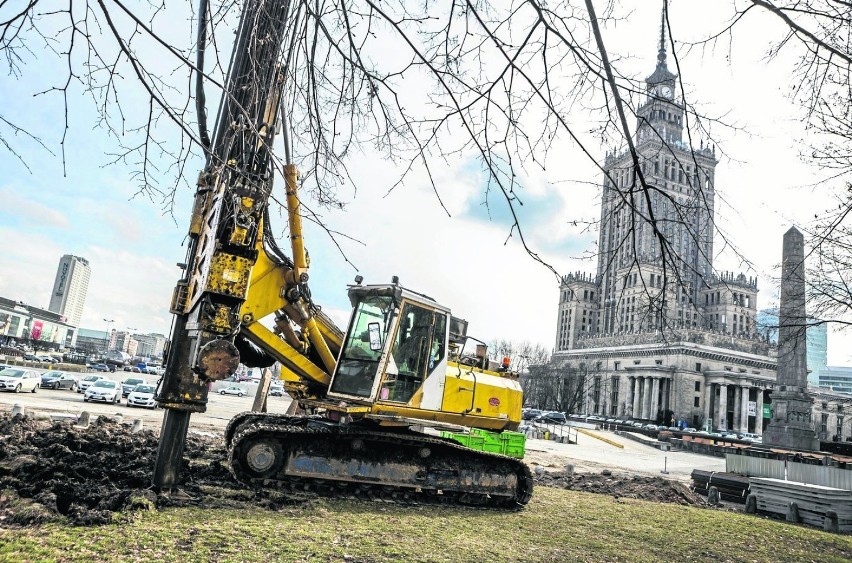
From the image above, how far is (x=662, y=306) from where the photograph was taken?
452cm

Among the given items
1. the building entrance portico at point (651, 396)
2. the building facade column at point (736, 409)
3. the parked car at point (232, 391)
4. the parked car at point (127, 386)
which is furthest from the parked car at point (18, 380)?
the building facade column at point (736, 409)

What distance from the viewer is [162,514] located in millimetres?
5836

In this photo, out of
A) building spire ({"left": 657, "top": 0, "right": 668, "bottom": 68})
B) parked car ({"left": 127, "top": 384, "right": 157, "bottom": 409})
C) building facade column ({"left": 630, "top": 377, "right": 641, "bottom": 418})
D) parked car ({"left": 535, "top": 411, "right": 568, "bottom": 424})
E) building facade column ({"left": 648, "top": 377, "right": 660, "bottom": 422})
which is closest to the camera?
building spire ({"left": 657, "top": 0, "right": 668, "bottom": 68})

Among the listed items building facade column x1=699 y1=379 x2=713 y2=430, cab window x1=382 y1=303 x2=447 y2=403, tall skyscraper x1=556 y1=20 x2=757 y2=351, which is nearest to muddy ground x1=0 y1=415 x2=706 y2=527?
cab window x1=382 y1=303 x2=447 y2=403

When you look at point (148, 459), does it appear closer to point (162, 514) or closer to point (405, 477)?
point (162, 514)

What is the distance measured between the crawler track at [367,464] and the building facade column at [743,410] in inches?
3862

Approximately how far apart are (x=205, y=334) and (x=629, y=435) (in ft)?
159

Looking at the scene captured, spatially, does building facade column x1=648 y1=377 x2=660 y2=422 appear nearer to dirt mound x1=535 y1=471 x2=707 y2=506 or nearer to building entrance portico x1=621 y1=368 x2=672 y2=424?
building entrance portico x1=621 y1=368 x2=672 y2=424

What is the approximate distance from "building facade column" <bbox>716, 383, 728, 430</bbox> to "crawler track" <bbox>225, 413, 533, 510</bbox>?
98024 mm

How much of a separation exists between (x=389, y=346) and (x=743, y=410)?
10186 centimetres

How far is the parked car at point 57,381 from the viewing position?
33.2 metres

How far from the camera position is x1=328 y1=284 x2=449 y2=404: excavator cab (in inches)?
331

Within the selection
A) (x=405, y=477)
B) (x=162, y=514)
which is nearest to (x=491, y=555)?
(x=405, y=477)

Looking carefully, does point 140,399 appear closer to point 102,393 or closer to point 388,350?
point 102,393
